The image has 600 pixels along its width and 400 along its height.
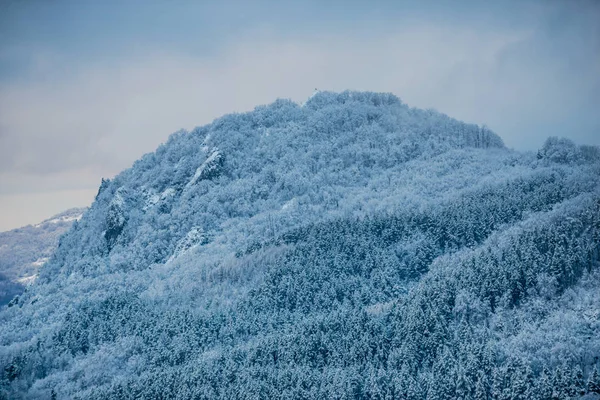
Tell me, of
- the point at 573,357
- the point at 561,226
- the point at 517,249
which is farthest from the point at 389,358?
the point at 561,226

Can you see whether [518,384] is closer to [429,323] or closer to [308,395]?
[429,323]

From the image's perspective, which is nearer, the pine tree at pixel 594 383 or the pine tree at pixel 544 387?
the pine tree at pixel 594 383

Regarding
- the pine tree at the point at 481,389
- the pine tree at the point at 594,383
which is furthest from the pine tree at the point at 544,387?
the pine tree at the point at 481,389

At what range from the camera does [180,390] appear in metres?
158

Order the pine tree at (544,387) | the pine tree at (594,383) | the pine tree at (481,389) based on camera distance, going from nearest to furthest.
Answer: the pine tree at (594,383) → the pine tree at (544,387) → the pine tree at (481,389)

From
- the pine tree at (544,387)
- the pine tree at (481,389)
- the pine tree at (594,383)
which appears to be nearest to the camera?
the pine tree at (594,383)

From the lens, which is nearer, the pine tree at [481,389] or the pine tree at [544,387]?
the pine tree at [544,387]

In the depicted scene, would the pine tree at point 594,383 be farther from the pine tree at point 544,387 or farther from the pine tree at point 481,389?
the pine tree at point 481,389

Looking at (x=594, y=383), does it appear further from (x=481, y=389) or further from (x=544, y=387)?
(x=481, y=389)

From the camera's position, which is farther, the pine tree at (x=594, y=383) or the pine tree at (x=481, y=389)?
the pine tree at (x=481, y=389)

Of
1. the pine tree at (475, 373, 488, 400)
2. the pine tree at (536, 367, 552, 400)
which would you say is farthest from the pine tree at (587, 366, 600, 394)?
the pine tree at (475, 373, 488, 400)

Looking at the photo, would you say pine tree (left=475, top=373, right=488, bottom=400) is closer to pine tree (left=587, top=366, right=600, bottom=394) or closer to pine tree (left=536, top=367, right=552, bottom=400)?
pine tree (left=536, top=367, right=552, bottom=400)

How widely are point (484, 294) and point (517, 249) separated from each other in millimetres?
20989

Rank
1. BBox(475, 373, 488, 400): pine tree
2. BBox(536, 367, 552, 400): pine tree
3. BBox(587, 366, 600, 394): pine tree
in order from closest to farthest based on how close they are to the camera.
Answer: BBox(587, 366, 600, 394): pine tree
BBox(536, 367, 552, 400): pine tree
BBox(475, 373, 488, 400): pine tree
